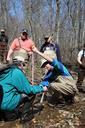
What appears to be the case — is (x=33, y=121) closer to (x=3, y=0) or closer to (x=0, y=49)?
(x=0, y=49)

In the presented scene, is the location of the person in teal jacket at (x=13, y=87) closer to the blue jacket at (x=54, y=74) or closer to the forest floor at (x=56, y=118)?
the forest floor at (x=56, y=118)

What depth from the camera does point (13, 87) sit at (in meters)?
5.82

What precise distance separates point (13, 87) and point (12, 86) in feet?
0.09

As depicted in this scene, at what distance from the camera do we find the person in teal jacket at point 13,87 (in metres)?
5.77

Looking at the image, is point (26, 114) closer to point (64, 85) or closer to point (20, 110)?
point (20, 110)

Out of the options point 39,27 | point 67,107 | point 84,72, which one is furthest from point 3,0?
point 67,107

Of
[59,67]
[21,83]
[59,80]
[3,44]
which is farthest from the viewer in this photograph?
[3,44]

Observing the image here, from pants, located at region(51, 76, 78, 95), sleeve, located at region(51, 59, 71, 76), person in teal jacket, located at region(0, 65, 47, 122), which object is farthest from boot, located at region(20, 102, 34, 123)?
sleeve, located at region(51, 59, 71, 76)

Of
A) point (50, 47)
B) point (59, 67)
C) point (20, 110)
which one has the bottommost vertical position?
point (20, 110)

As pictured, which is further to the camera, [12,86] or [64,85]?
[64,85]

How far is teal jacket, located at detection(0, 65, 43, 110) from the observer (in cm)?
577

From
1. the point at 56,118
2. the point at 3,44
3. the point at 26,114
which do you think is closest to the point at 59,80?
the point at 56,118

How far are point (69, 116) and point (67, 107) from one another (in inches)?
17.4

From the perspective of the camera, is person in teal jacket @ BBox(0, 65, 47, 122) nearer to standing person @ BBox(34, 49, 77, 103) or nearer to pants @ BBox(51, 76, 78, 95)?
standing person @ BBox(34, 49, 77, 103)
